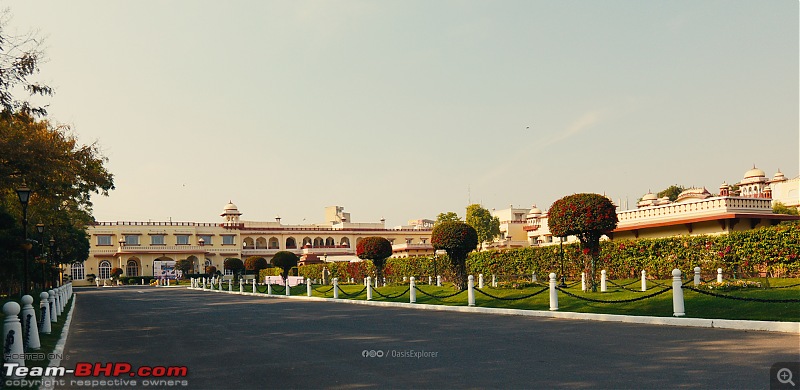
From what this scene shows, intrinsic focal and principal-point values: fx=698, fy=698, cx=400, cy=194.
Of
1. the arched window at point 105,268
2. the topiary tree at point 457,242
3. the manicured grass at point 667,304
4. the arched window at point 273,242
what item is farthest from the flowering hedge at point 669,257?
the arched window at point 273,242

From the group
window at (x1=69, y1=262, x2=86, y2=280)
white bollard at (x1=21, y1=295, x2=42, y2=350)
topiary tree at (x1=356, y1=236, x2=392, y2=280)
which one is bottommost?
window at (x1=69, y1=262, x2=86, y2=280)

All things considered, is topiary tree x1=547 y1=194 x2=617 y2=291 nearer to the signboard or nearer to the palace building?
the palace building

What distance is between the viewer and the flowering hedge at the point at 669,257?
26750 millimetres

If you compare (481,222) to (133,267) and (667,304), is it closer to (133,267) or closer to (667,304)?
(133,267)

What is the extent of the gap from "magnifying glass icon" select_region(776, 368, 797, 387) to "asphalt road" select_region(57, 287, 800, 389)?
0.18 metres

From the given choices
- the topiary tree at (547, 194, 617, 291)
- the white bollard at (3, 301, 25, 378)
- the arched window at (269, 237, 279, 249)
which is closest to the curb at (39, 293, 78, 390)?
the white bollard at (3, 301, 25, 378)

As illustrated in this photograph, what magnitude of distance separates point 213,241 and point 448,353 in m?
97.3

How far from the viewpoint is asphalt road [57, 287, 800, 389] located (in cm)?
838

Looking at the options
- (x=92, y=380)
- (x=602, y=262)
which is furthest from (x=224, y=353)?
(x=602, y=262)

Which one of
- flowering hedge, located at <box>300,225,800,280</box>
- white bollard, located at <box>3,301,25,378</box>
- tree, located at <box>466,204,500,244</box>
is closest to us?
white bollard, located at <box>3,301,25,378</box>

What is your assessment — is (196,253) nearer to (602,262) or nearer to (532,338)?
(602,262)

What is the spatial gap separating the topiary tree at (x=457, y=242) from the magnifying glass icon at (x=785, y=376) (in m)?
20.0

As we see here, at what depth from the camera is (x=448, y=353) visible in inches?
429

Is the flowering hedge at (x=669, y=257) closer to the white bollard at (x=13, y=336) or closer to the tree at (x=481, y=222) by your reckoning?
the white bollard at (x=13, y=336)
